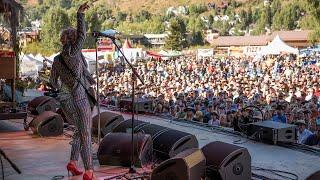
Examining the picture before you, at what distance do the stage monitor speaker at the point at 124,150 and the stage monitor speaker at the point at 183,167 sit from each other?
90cm

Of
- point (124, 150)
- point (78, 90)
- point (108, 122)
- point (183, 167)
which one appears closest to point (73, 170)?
point (124, 150)

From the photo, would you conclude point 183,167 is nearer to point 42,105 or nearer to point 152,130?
point 152,130

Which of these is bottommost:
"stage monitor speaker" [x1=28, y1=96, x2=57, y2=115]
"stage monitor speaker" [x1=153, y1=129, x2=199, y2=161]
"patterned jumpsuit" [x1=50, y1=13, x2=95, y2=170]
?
"stage monitor speaker" [x1=28, y1=96, x2=57, y2=115]

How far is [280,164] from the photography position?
556cm

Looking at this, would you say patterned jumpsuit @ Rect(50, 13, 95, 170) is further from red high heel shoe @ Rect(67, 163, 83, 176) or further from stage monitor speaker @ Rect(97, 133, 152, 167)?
stage monitor speaker @ Rect(97, 133, 152, 167)

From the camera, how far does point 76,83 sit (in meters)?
4.64

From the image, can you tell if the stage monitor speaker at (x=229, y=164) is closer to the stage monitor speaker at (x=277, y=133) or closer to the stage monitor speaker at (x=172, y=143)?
the stage monitor speaker at (x=172, y=143)

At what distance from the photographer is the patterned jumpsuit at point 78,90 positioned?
4.62 m

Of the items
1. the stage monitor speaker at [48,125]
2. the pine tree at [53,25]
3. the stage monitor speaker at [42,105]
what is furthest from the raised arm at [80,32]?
the pine tree at [53,25]

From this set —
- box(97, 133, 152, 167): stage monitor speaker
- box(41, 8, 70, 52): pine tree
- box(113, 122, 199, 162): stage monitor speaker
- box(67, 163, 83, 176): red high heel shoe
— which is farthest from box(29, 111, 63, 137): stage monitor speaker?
box(41, 8, 70, 52): pine tree

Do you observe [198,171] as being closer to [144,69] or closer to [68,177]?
[68,177]

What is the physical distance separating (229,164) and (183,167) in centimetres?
57

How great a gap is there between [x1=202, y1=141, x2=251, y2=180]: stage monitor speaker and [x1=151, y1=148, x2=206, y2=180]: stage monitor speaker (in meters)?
0.15

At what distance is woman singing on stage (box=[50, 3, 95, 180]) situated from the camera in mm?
4617
